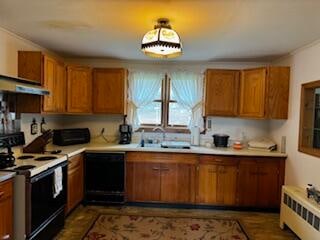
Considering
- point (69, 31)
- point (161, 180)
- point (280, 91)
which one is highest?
point (69, 31)

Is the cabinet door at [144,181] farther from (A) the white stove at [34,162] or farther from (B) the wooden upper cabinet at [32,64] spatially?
(B) the wooden upper cabinet at [32,64]

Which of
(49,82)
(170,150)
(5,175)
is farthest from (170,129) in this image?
(5,175)

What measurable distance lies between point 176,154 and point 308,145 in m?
1.78

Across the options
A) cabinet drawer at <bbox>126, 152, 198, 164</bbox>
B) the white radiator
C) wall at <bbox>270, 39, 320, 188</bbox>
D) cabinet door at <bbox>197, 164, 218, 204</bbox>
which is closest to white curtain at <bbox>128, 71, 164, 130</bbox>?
cabinet drawer at <bbox>126, 152, 198, 164</bbox>

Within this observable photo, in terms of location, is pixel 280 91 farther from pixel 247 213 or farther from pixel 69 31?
pixel 69 31

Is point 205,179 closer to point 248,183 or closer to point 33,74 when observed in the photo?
point 248,183

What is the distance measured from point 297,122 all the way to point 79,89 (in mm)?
3258

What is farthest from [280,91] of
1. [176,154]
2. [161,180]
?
[161,180]

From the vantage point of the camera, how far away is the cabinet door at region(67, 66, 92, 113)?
414 centimetres

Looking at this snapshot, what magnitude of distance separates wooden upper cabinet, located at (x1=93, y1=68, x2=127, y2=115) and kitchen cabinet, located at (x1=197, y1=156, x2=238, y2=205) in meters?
1.61

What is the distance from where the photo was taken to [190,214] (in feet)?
12.7

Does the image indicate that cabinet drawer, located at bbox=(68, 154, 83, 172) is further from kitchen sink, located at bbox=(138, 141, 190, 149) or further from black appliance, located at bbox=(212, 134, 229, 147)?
black appliance, located at bbox=(212, 134, 229, 147)

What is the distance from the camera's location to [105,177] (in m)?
4.04

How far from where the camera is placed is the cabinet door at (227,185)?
13.1 ft
